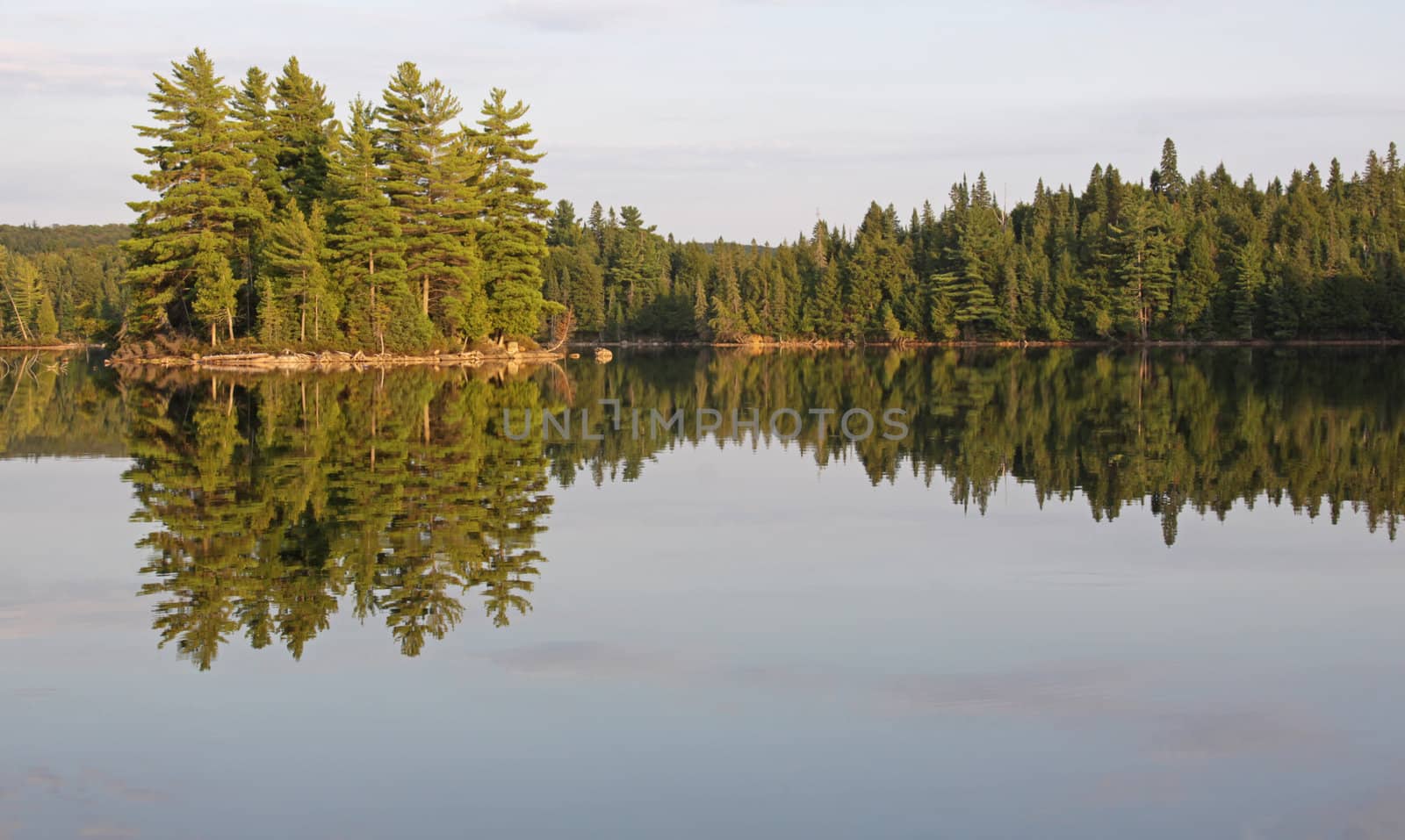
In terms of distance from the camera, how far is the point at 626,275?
10912 cm

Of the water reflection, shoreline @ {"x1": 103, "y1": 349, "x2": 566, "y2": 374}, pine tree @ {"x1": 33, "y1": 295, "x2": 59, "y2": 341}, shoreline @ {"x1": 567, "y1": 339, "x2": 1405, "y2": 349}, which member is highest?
pine tree @ {"x1": 33, "y1": 295, "x2": 59, "y2": 341}

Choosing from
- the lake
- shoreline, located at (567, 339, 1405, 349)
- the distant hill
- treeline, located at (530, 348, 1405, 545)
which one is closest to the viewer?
the lake

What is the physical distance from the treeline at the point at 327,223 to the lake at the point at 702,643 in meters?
37.0

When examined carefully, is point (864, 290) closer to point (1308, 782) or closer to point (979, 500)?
point (979, 500)

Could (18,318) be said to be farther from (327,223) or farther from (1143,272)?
(1143,272)

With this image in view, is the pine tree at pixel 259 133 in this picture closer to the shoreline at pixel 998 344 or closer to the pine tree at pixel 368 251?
the pine tree at pixel 368 251

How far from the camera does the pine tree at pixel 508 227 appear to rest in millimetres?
63062

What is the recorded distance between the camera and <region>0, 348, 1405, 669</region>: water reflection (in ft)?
35.3

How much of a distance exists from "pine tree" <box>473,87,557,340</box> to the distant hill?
406 feet

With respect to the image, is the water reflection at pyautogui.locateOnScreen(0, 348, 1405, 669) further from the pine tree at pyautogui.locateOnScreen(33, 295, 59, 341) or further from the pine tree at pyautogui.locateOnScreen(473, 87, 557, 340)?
the pine tree at pyautogui.locateOnScreen(33, 295, 59, 341)

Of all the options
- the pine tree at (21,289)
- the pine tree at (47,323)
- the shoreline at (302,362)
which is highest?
the pine tree at (21,289)

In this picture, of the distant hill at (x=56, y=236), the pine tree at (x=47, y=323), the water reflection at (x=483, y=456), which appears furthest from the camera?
the distant hill at (x=56, y=236)

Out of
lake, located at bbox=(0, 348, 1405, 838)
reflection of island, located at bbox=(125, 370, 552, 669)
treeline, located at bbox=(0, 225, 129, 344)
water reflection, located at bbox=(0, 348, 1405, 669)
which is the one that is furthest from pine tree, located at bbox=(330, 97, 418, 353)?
lake, located at bbox=(0, 348, 1405, 838)

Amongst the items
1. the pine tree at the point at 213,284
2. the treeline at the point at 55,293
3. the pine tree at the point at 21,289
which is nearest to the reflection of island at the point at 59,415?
the pine tree at the point at 213,284
